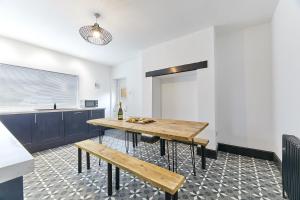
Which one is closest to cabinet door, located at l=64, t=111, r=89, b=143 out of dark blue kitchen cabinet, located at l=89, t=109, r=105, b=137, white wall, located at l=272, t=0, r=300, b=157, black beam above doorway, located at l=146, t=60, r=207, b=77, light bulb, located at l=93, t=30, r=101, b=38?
dark blue kitchen cabinet, located at l=89, t=109, r=105, b=137

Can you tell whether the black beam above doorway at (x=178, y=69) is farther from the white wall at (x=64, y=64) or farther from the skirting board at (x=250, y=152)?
the white wall at (x=64, y=64)

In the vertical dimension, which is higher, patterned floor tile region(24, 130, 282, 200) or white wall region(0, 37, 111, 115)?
white wall region(0, 37, 111, 115)

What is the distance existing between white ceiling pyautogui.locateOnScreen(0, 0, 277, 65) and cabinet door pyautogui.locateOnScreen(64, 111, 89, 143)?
1.96m

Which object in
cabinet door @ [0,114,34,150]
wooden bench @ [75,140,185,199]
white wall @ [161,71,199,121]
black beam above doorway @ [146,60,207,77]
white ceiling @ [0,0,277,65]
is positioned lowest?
wooden bench @ [75,140,185,199]

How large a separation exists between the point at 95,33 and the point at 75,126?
9.48 ft

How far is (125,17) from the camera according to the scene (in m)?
2.64

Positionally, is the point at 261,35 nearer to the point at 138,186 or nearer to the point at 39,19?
the point at 138,186

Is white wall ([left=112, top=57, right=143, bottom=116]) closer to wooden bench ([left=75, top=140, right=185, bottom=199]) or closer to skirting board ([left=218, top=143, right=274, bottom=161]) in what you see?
skirting board ([left=218, top=143, right=274, bottom=161])

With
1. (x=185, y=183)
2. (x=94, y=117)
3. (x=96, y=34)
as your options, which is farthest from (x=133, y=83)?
(x=185, y=183)

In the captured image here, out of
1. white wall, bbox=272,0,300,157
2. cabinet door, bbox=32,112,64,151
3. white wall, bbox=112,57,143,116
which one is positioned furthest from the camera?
white wall, bbox=112,57,143,116

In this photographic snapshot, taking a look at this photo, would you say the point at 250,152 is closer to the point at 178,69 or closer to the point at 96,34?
the point at 178,69

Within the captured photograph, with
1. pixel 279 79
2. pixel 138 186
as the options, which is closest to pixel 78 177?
pixel 138 186

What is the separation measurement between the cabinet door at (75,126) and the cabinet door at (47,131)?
0.51 ft

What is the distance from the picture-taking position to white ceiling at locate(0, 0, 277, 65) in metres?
2.30
